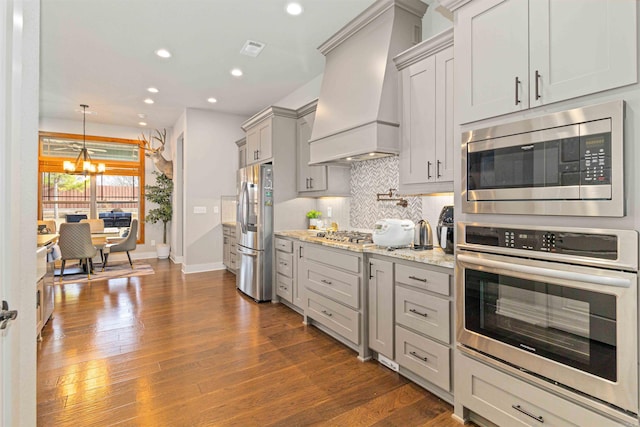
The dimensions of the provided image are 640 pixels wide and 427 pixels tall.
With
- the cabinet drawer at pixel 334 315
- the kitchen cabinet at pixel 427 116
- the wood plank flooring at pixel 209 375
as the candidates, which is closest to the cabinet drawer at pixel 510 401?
the wood plank flooring at pixel 209 375

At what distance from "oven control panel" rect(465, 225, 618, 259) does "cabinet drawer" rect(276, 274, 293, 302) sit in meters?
2.49

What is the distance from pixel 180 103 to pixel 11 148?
524 cm

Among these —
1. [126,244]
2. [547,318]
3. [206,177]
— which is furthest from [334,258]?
[126,244]

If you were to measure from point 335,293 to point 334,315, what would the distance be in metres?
0.21

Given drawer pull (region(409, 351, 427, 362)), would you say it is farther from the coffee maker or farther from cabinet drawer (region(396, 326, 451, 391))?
the coffee maker

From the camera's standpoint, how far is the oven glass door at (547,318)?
1352 millimetres

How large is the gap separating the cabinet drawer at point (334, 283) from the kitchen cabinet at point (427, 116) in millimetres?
916

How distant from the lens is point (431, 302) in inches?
83.2

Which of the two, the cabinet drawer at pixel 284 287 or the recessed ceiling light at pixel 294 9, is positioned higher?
the recessed ceiling light at pixel 294 9

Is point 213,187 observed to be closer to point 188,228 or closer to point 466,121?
point 188,228

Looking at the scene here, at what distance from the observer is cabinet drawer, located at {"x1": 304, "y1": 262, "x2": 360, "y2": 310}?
2736mm

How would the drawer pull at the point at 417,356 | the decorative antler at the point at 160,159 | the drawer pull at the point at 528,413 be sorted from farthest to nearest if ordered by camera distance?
the decorative antler at the point at 160,159 → the drawer pull at the point at 417,356 → the drawer pull at the point at 528,413

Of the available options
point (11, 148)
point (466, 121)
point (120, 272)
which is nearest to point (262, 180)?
point (466, 121)

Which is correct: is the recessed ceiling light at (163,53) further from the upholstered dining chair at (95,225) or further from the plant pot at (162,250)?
the plant pot at (162,250)
